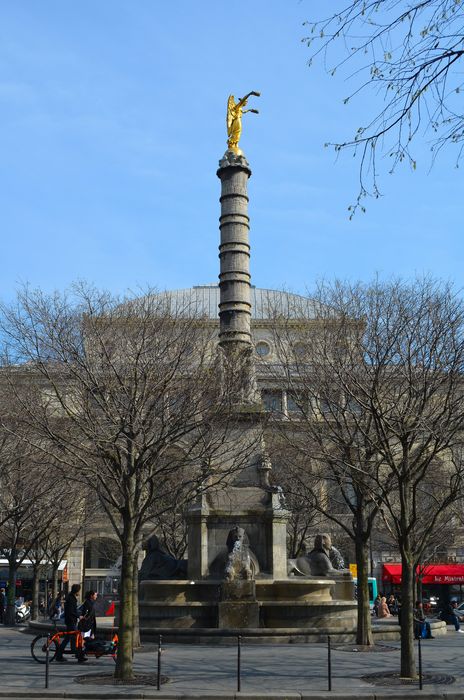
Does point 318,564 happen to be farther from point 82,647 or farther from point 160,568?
point 82,647

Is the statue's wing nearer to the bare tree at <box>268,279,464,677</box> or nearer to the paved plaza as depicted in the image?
the bare tree at <box>268,279,464,677</box>

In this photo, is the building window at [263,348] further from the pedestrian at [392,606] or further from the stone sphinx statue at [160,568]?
the stone sphinx statue at [160,568]

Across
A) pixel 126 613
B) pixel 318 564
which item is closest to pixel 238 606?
pixel 318 564

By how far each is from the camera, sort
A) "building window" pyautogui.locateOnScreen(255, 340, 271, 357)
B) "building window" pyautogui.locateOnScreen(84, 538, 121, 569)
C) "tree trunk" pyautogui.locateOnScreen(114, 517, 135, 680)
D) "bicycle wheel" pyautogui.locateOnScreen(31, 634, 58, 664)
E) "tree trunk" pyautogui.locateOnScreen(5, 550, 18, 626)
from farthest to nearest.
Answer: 1. "building window" pyautogui.locateOnScreen(84, 538, 121, 569)
2. "building window" pyautogui.locateOnScreen(255, 340, 271, 357)
3. "tree trunk" pyautogui.locateOnScreen(5, 550, 18, 626)
4. "bicycle wheel" pyautogui.locateOnScreen(31, 634, 58, 664)
5. "tree trunk" pyautogui.locateOnScreen(114, 517, 135, 680)

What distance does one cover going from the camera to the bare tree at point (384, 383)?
56.1ft

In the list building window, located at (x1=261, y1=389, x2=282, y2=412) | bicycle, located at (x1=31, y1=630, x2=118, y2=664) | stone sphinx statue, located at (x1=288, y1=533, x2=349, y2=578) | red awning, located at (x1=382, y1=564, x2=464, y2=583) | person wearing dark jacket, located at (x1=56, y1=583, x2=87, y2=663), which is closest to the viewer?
bicycle, located at (x1=31, y1=630, x2=118, y2=664)

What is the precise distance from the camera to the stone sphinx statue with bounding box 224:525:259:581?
2259 centimetres

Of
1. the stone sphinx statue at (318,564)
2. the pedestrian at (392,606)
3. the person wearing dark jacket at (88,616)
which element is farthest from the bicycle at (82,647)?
the pedestrian at (392,606)

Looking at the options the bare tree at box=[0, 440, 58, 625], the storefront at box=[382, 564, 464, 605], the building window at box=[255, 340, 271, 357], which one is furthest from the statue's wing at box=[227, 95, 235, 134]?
the storefront at box=[382, 564, 464, 605]

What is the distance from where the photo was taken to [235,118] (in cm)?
3244

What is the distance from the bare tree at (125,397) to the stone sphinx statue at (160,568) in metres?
4.65

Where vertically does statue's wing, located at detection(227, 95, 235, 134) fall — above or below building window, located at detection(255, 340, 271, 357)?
above

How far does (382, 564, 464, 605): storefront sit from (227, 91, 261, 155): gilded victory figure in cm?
3391

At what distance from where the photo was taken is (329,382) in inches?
861
